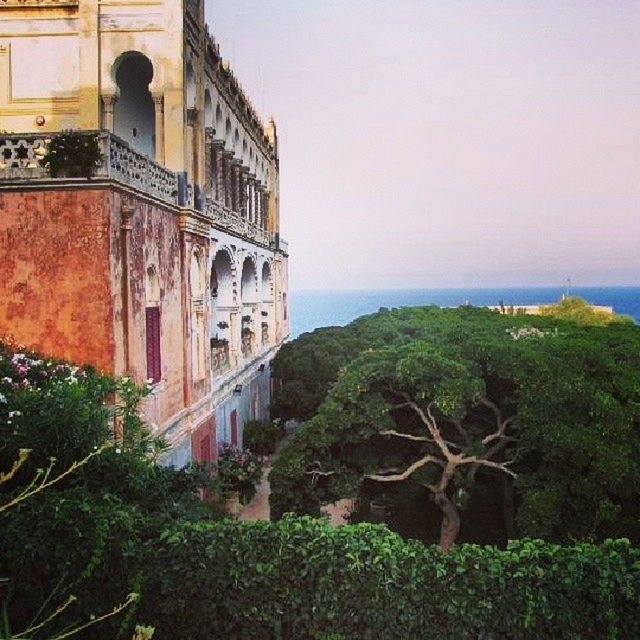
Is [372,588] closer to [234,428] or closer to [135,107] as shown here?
[234,428]

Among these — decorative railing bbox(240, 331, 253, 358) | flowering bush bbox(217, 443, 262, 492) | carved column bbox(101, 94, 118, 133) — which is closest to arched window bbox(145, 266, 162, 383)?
carved column bbox(101, 94, 118, 133)

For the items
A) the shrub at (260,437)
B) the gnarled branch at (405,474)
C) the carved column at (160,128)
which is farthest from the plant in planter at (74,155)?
the shrub at (260,437)

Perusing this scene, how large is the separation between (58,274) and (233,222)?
35.9 feet

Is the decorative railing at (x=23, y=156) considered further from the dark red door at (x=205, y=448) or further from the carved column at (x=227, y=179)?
the carved column at (x=227, y=179)

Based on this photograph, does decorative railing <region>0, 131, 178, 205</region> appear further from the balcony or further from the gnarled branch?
the balcony

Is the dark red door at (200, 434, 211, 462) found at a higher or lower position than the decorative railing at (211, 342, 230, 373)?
lower

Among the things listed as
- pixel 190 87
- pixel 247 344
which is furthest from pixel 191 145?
pixel 247 344

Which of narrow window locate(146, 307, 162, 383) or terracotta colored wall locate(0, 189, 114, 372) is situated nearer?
terracotta colored wall locate(0, 189, 114, 372)

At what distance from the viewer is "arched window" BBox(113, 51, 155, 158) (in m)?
18.0

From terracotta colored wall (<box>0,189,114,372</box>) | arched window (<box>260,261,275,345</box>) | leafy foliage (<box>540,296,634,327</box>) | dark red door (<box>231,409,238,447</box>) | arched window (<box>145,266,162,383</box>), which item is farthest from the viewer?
leafy foliage (<box>540,296,634,327</box>)

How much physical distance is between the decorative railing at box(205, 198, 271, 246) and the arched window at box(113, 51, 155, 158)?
109 inches

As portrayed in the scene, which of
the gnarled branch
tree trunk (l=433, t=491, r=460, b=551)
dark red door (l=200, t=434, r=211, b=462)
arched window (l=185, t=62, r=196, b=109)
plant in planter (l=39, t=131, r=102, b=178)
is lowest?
tree trunk (l=433, t=491, r=460, b=551)

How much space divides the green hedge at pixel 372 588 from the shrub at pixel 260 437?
15725 mm

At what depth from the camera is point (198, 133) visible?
16.6m
